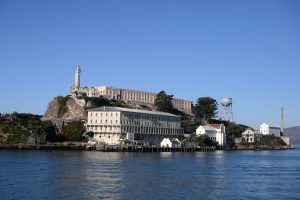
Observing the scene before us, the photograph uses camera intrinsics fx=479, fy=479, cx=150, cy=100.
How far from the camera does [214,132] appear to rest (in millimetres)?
163375

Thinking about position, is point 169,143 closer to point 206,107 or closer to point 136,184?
point 206,107

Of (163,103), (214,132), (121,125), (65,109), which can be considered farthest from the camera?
(163,103)

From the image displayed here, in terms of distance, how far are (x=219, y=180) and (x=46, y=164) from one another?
Answer: 26.9 metres

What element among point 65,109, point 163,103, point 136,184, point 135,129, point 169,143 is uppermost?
point 163,103

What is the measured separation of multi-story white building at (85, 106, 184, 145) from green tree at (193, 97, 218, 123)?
44.6 meters

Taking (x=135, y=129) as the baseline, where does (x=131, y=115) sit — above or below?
above

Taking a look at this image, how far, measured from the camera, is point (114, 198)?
40531mm

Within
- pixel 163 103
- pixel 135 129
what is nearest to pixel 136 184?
pixel 135 129

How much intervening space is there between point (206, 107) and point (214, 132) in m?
23.4

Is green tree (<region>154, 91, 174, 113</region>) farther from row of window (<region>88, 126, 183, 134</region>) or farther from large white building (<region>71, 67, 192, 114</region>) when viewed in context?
row of window (<region>88, 126, 183, 134</region>)

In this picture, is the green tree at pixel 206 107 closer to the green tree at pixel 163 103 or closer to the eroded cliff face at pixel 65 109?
the green tree at pixel 163 103

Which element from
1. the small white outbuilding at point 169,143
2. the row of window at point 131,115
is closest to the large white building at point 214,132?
the row of window at point 131,115

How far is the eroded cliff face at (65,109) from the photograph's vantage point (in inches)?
5817

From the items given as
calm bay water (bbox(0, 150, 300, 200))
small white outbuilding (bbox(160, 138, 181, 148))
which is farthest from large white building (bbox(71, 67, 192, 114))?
calm bay water (bbox(0, 150, 300, 200))
